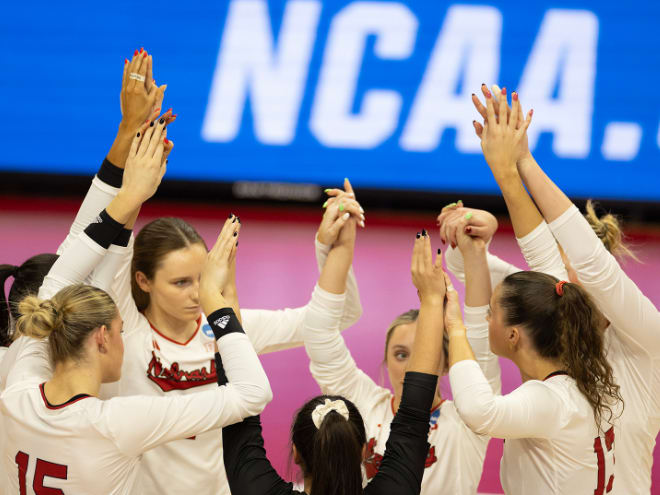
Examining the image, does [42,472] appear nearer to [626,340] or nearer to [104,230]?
[104,230]

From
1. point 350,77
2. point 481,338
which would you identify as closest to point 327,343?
point 481,338

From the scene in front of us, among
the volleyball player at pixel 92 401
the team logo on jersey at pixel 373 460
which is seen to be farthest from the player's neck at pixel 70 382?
the team logo on jersey at pixel 373 460

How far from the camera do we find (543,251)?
2820 mm

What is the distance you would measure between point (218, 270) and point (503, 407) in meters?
0.91

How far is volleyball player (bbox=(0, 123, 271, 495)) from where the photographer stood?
2330mm

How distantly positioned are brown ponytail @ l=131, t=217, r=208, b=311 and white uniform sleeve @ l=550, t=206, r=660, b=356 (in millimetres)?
1359

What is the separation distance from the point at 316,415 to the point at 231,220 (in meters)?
0.68

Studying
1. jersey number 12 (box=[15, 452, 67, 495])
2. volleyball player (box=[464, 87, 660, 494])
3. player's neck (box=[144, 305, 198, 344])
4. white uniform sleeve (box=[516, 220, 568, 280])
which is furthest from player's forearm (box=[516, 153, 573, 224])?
jersey number 12 (box=[15, 452, 67, 495])

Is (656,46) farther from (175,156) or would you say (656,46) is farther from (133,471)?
(133,471)

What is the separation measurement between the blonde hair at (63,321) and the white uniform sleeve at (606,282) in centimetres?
139

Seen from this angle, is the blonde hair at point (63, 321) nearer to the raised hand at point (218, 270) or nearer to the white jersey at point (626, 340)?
the raised hand at point (218, 270)

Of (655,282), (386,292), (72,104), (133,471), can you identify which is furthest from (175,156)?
(133,471)

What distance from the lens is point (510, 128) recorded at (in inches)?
107

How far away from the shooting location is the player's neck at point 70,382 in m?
2.39
